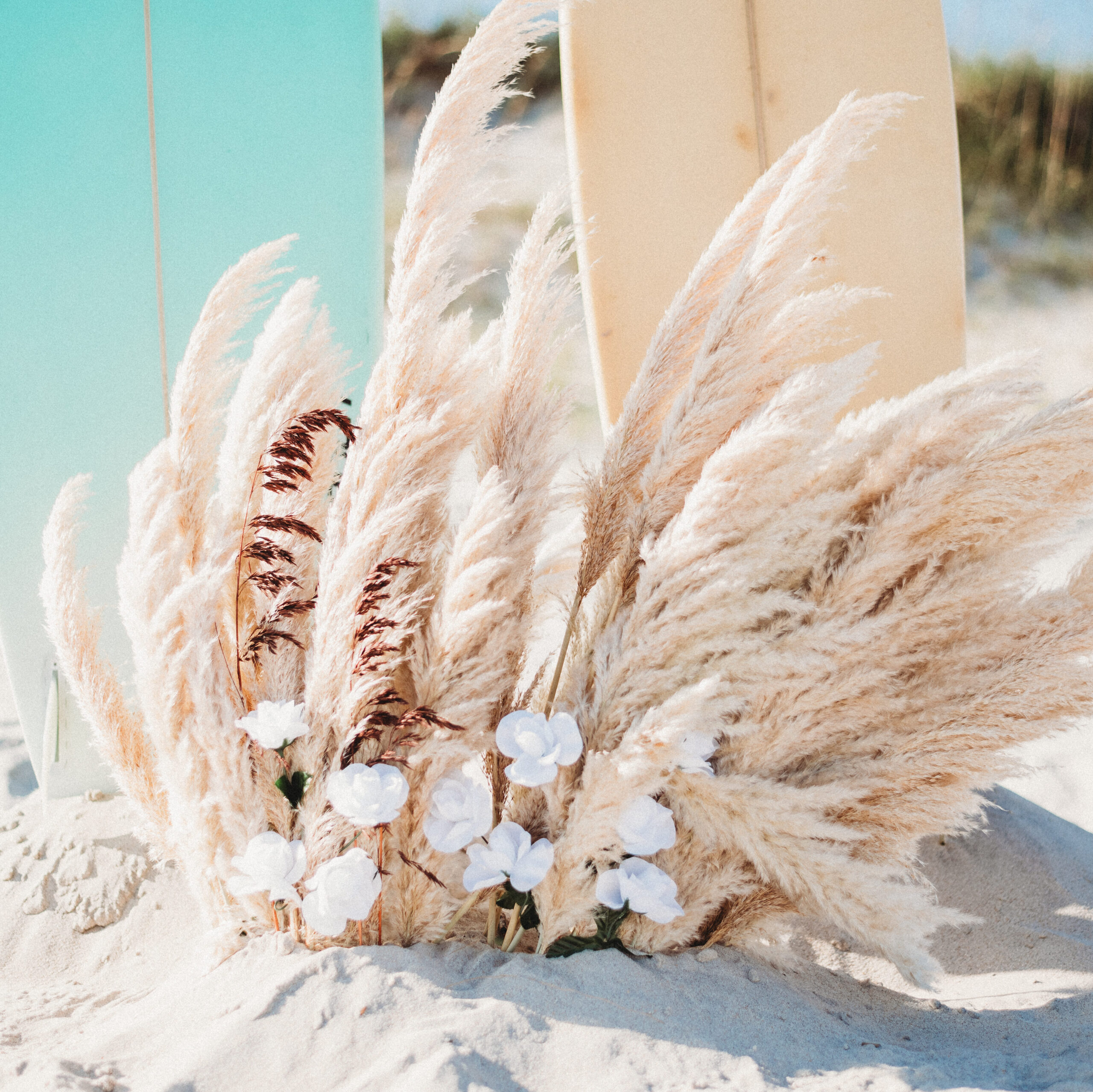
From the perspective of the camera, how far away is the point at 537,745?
976 mm

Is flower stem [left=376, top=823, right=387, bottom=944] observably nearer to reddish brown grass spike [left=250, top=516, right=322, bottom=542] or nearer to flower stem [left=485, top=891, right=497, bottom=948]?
flower stem [left=485, top=891, right=497, bottom=948]

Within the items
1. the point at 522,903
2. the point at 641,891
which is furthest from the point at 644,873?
the point at 522,903

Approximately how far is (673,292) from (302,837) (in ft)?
5.25

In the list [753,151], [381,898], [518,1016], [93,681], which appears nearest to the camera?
[518,1016]

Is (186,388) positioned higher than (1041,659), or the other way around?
(186,388)

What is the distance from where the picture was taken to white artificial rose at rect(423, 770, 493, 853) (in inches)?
39.4

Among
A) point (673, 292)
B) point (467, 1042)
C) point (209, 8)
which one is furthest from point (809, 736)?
point (209, 8)

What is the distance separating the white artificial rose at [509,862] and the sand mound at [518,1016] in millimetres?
94

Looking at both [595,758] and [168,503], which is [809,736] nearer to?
[595,758]

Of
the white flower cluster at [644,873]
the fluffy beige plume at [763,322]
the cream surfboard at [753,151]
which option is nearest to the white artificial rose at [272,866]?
the white flower cluster at [644,873]

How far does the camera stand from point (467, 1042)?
871 millimetres

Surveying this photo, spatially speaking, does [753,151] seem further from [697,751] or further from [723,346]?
[697,751]

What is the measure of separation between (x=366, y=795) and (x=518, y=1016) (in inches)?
10.1

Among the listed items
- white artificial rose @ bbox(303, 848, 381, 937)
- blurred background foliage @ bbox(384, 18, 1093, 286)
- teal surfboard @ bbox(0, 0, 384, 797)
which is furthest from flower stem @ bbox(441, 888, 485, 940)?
blurred background foliage @ bbox(384, 18, 1093, 286)
